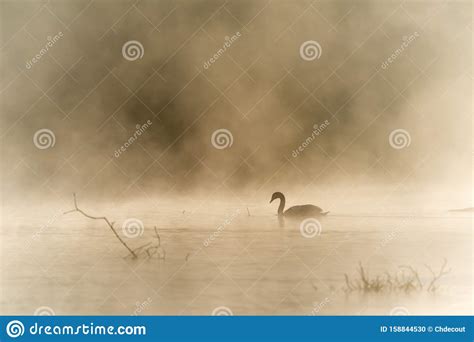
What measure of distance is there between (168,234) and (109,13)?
208cm

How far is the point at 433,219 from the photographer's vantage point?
462cm

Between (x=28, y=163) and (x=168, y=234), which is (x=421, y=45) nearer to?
(x=168, y=234)
